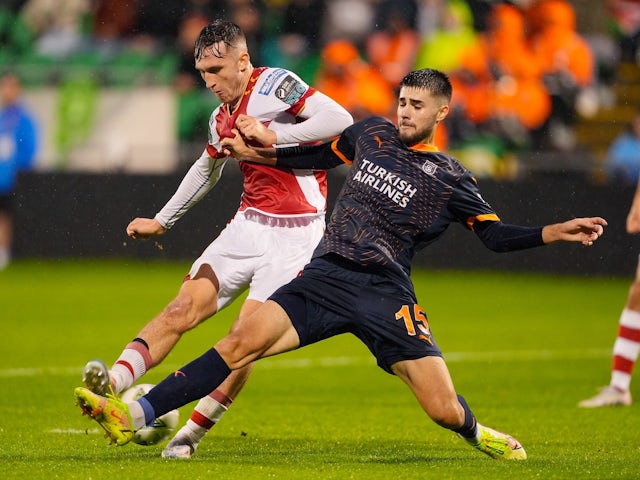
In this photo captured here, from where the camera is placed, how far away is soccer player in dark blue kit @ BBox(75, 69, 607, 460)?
6410mm

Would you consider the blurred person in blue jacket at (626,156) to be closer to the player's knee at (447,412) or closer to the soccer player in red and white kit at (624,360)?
the soccer player in red and white kit at (624,360)

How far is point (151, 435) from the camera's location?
285 inches

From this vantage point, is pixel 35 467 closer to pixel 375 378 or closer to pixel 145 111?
pixel 375 378

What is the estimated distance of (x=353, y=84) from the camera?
20078 mm

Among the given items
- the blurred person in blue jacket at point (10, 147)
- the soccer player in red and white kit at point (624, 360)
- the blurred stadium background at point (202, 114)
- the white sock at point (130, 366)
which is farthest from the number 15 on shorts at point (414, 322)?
the blurred person in blue jacket at point (10, 147)

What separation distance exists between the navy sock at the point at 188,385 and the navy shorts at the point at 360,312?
433 mm

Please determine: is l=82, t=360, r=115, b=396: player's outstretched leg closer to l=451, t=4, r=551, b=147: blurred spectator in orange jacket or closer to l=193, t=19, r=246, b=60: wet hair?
l=193, t=19, r=246, b=60: wet hair

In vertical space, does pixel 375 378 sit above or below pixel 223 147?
below

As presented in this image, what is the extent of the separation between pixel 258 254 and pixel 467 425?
62.5 inches

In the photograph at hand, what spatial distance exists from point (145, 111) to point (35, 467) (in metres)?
14.8

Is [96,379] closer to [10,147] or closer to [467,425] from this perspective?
[467,425]

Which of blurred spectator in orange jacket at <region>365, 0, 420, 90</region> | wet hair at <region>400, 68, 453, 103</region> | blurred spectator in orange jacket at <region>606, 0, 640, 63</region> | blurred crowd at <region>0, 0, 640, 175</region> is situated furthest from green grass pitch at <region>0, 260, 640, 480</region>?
blurred spectator in orange jacket at <region>606, 0, 640, 63</region>

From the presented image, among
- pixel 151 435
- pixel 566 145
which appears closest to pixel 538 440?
pixel 151 435

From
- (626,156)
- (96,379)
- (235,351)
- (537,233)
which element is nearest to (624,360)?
(537,233)
